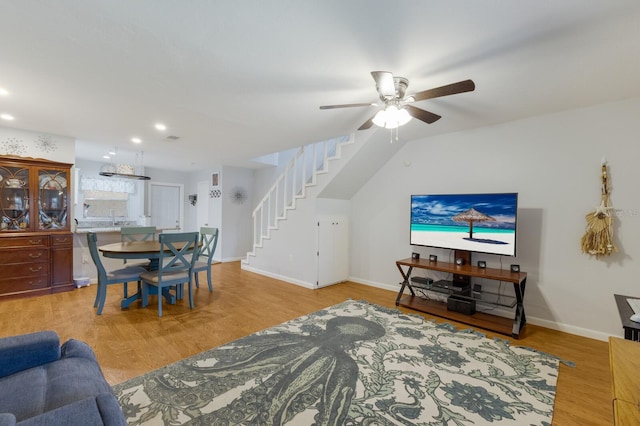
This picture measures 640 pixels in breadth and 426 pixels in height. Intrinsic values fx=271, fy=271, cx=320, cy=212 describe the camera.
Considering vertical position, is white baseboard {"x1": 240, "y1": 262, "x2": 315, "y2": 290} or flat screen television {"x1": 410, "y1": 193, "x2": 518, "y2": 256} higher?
flat screen television {"x1": 410, "y1": 193, "x2": 518, "y2": 256}

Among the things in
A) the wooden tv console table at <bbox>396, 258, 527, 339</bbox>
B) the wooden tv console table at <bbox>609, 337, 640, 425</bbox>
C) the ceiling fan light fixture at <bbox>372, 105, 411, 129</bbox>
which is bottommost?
the wooden tv console table at <bbox>396, 258, 527, 339</bbox>

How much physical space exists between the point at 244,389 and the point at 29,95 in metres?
3.59

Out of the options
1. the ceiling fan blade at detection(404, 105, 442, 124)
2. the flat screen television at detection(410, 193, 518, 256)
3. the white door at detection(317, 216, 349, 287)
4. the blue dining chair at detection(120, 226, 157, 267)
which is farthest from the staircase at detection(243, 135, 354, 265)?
the blue dining chair at detection(120, 226, 157, 267)

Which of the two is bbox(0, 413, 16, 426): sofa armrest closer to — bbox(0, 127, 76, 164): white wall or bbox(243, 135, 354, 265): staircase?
bbox(243, 135, 354, 265): staircase

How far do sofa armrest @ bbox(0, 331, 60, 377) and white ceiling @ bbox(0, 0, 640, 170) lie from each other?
6.24 ft

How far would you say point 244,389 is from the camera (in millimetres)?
2023

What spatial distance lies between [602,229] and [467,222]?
49.4 inches

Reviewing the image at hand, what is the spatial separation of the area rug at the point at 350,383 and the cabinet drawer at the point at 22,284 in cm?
343

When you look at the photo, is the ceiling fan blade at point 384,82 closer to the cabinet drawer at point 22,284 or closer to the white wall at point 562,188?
the white wall at point 562,188

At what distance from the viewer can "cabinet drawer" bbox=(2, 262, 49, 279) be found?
153 inches

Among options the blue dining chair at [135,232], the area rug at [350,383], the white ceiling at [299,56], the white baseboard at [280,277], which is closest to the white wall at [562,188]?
the white ceiling at [299,56]

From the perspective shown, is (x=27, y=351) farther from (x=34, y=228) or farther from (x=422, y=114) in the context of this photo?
(x=34, y=228)

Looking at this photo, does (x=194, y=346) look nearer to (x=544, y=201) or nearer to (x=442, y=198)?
(x=442, y=198)

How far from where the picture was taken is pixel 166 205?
7824 millimetres
